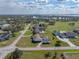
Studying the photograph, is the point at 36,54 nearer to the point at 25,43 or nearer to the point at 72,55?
the point at 72,55

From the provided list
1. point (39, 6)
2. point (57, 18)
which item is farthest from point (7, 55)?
point (57, 18)

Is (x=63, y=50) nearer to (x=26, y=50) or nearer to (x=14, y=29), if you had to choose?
(x=26, y=50)

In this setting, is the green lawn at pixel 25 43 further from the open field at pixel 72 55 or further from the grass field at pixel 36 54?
the open field at pixel 72 55

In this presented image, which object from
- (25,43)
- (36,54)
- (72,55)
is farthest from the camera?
(25,43)

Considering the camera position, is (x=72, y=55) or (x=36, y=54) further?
(x=36, y=54)

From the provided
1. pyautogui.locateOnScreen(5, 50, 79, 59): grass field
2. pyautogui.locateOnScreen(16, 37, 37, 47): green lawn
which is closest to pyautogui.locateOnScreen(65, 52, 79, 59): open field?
pyautogui.locateOnScreen(5, 50, 79, 59): grass field

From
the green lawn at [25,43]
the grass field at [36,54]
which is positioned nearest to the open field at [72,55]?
the grass field at [36,54]

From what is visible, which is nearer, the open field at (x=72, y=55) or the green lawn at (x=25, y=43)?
the open field at (x=72, y=55)

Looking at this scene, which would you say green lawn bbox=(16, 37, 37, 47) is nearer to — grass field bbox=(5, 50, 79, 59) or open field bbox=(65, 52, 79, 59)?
grass field bbox=(5, 50, 79, 59)

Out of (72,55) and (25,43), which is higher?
(25,43)

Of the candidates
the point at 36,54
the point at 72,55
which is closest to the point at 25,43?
the point at 36,54

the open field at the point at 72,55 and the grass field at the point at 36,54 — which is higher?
the grass field at the point at 36,54
